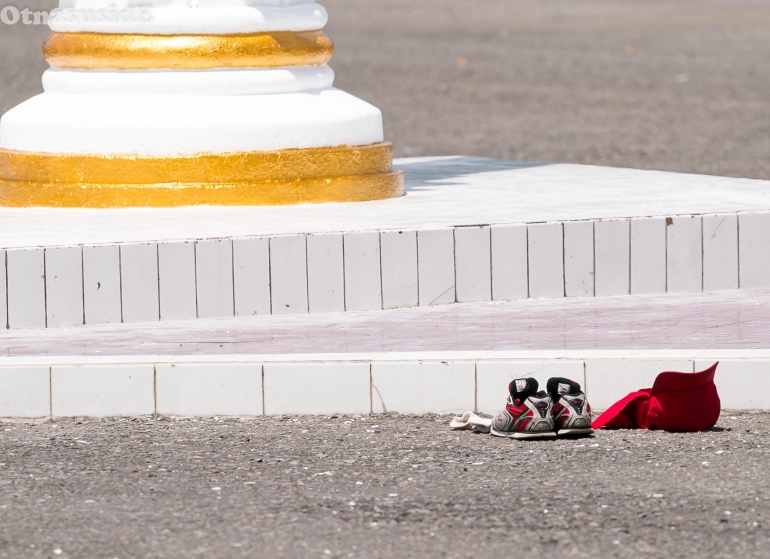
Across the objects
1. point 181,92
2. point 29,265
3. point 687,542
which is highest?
point 181,92

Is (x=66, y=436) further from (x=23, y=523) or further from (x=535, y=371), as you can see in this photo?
(x=535, y=371)

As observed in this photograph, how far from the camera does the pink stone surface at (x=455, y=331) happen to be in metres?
4.48

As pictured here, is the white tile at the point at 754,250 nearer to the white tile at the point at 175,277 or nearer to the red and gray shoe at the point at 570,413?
the red and gray shoe at the point at 570,413

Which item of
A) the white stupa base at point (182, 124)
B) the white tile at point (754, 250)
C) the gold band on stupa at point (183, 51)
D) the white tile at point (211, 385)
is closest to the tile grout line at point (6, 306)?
the white tile at point (211, 385)

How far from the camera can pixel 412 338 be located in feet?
15.1

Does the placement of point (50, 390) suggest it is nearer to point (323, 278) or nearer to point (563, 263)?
point (323, 278)

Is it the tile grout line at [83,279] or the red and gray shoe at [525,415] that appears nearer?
the red and gray shoe at [525,415]

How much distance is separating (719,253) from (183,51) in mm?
2200

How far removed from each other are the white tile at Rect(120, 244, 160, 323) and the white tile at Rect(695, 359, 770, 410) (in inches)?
68.9

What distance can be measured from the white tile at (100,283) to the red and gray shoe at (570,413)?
1.60 meters

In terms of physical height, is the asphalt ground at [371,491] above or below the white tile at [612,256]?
below

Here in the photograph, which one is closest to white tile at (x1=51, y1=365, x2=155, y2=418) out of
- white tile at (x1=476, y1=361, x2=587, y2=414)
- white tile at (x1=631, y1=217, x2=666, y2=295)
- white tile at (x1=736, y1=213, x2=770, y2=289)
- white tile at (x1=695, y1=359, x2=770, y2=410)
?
white tile at (x1=476, y1=361, x2=587, y2=414)

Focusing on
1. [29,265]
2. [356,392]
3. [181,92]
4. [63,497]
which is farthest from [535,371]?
[181,92]

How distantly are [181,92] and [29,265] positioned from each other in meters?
1.46
